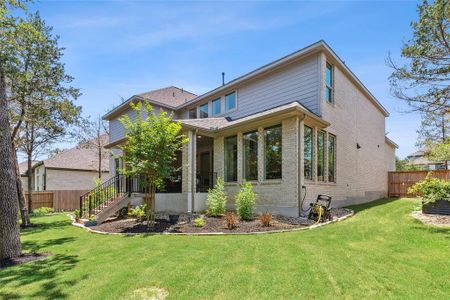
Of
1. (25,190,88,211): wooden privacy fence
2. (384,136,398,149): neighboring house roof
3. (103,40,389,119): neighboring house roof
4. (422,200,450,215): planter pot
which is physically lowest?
(25,190,88,211): wooden privacy fence

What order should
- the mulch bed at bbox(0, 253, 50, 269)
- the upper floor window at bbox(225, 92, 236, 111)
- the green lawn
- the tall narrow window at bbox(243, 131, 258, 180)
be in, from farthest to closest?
the upper floor window at bbox(225, 92, 236, 111) → the tall narrow window at bbox(243, 131, 258, 180) → the mulch bed at bbox(0, 253, 50, 269) → the green lawn

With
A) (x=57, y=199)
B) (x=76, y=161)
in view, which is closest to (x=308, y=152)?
(x=57, y=199)

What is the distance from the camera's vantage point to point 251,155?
1169cm

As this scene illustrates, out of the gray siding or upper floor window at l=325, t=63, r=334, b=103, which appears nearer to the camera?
the gray siding

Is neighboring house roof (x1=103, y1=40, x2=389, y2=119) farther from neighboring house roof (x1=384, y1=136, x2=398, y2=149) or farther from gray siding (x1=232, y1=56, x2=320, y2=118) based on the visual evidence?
neighboring house roof (x1=384, y1=136, x2=398, y2=149)

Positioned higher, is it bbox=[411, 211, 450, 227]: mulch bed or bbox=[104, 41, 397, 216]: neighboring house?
bbox=[104, 41, 397, 216]: neighboring house

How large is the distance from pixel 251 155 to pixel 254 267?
7.07m

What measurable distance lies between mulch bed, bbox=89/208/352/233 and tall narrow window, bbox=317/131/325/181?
5.35 ft

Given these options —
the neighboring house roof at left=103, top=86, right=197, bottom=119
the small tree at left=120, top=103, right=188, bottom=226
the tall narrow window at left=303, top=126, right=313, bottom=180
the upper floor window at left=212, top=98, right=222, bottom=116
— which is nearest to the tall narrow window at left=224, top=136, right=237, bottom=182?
the tall narrow window at left=303, top=126, right=313, bottom=180

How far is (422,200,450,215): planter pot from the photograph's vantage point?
8.83m

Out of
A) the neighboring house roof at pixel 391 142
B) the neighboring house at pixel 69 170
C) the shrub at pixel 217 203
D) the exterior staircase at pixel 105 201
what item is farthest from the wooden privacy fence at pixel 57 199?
the neighboring house roof at pixel 391 142

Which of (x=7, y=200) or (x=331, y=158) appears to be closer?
(x=7, y=200)

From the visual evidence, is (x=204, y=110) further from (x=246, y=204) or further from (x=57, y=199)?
(x=57, y=199)

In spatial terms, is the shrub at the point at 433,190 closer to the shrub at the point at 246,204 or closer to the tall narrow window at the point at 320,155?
the tall narrow window at the point at 320,155
